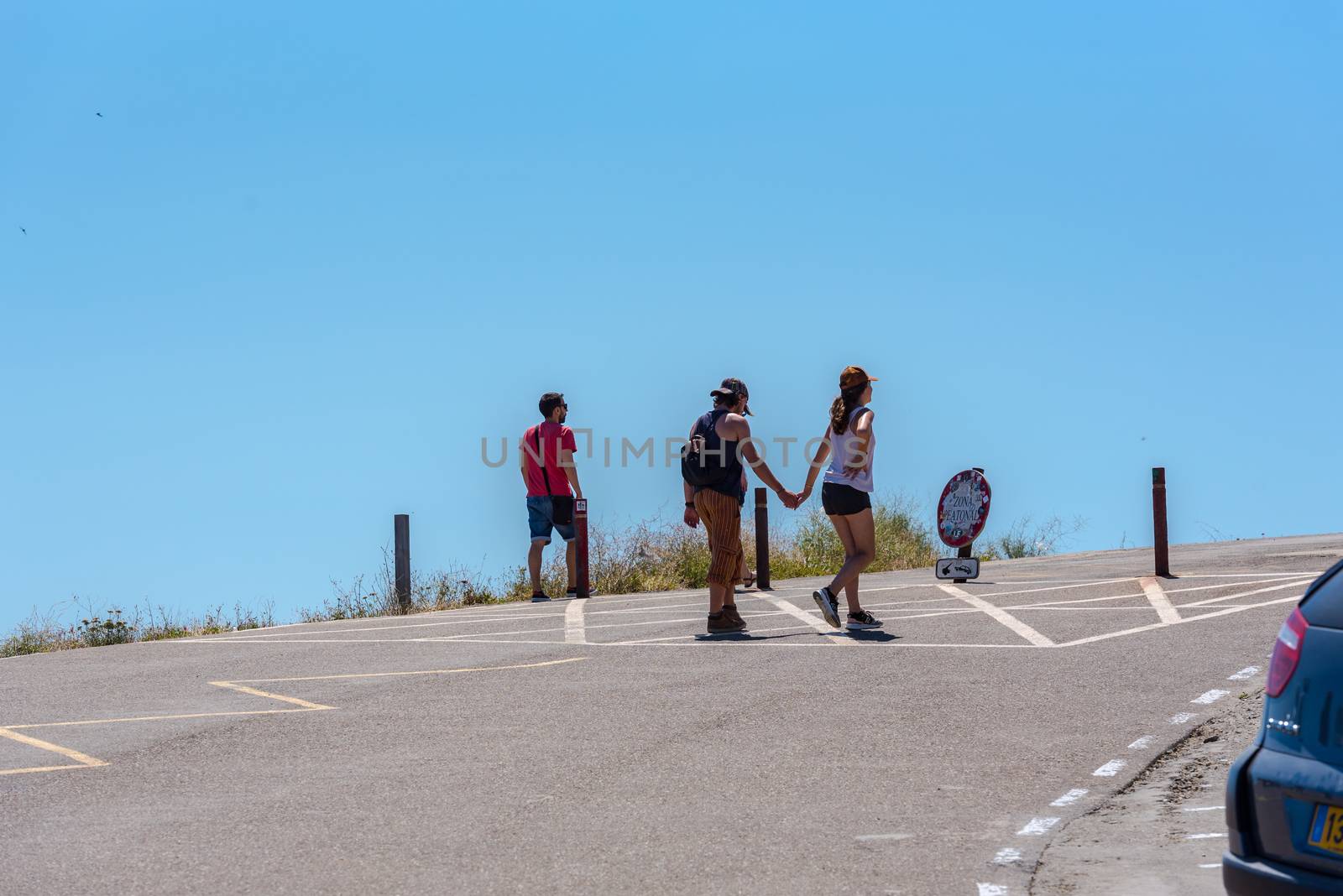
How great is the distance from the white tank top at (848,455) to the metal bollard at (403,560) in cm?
726

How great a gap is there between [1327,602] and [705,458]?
8585mm

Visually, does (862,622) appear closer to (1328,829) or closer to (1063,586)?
(1063,586)

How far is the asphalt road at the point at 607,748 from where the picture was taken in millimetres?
6020

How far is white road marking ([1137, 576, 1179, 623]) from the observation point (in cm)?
1370

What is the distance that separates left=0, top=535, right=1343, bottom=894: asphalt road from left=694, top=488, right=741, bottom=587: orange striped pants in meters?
0.62

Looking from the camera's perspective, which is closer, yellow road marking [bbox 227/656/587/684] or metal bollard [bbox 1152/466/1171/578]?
yellow road marking [bbox 227/656/587/684]

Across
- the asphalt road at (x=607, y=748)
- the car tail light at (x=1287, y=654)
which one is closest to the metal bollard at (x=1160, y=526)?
the asphalt road at (x=607, y=748)

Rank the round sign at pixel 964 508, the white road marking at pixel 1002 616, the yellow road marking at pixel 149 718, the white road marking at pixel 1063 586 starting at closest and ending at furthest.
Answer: the yellow road marking at pixel 149 718 → the white road marking at pixel 1002 616 → the white road marking at pixel 1063 586 → the round sign at pixel 964 508

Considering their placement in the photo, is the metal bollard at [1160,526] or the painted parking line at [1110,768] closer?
the painted parking line at [1110,768]

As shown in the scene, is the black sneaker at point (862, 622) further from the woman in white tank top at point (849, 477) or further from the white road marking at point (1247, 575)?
the white road marking at point (1247, 575)

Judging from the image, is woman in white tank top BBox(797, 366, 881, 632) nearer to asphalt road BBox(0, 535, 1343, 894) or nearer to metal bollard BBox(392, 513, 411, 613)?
asphalt road BBox(0, 535, 1343, 894)

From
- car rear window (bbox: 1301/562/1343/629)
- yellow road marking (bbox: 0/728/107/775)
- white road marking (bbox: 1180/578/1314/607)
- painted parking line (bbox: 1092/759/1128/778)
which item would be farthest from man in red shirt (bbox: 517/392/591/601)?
car rear window (bbox: 1301/562/1343/629)

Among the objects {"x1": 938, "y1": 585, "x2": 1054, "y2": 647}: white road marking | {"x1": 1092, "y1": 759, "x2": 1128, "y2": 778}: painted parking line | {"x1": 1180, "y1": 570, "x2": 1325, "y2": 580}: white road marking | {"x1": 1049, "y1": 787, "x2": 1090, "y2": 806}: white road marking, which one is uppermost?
{"x1": 1180, "y1": 570, "x2": 1325, "y2": 580}: white road marking

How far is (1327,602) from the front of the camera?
4.54 meters
